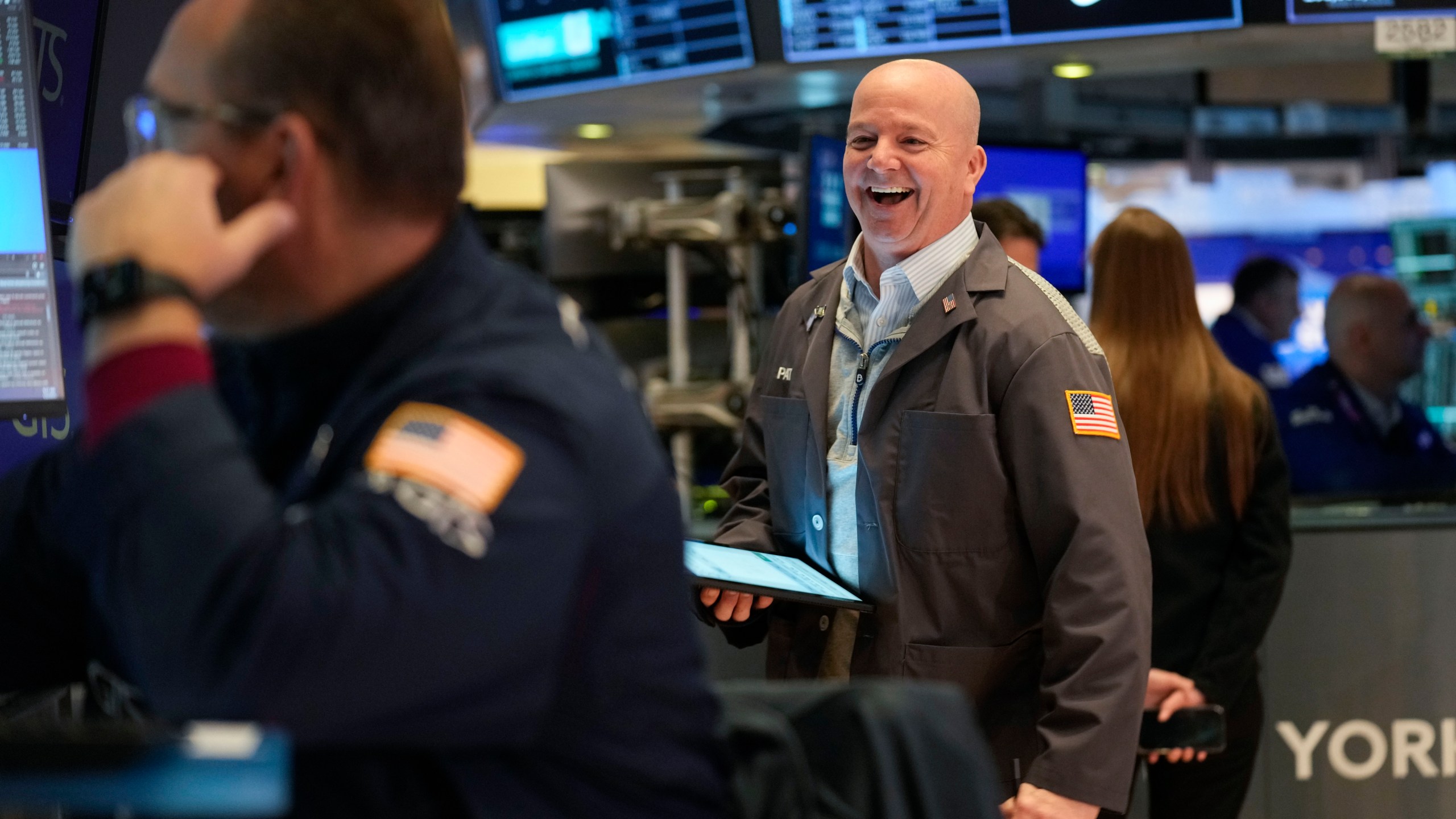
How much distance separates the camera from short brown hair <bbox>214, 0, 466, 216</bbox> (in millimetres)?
1010

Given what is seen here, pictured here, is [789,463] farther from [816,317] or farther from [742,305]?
[742,305]

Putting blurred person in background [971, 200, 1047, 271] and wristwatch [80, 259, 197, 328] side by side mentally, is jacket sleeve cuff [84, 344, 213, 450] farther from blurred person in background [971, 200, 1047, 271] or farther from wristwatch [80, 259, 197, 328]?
blurred person in background [971, 200, 1047, 271]

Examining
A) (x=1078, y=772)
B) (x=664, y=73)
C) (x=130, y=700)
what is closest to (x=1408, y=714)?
(x=1078, y=772)

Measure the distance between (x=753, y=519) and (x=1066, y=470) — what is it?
1.74 ft

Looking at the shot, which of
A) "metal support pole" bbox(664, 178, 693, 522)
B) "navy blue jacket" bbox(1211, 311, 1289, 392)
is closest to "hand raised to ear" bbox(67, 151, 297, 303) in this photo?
"metal support pole" bbox(664, 178, 693, 522)

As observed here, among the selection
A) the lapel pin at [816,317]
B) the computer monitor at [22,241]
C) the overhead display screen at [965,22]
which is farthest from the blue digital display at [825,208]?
the computer monitor at [22,241]

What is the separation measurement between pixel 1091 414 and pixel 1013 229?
127 centimetres

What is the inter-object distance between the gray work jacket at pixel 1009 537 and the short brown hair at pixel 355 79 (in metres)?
1.11

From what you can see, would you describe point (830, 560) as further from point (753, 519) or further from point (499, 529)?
point (499, 529)

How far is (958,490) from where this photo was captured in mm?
2008

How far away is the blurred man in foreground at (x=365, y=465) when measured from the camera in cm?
89

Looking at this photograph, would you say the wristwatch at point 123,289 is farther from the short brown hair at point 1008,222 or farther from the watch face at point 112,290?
the short brown hair at point 1008,222

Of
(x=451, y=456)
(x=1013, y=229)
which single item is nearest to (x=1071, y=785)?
(x=451, y=456)

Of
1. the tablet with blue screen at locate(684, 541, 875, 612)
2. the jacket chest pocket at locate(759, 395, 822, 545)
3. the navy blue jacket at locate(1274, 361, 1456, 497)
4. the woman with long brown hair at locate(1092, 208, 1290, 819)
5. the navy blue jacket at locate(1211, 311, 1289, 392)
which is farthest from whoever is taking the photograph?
the navy blue jacket at locate(1211, 311, 1289, 392)
